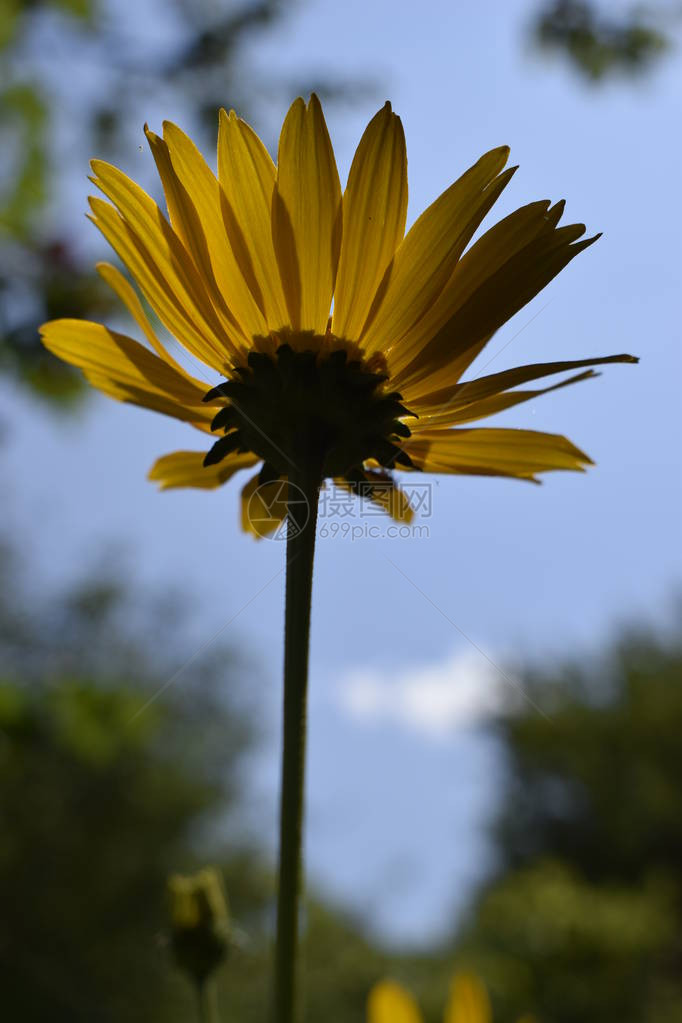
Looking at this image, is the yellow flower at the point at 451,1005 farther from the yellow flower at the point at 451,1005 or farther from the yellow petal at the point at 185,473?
the yellow petal at the point at 185,473

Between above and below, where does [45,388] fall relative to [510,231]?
above

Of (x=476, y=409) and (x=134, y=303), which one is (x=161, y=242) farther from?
(x=476, y=409)

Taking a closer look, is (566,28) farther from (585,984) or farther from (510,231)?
(585,984)

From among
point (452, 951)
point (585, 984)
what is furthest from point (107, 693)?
point (452, 951)

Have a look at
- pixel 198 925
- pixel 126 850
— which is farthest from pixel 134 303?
pixel 126 850

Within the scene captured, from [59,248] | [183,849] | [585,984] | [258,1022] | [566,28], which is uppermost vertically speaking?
[566,28]

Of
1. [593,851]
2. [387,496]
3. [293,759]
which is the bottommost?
[593,851]

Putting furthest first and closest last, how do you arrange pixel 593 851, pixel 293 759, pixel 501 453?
pixel 593 851
pixel 501 453
pixel 293 759
